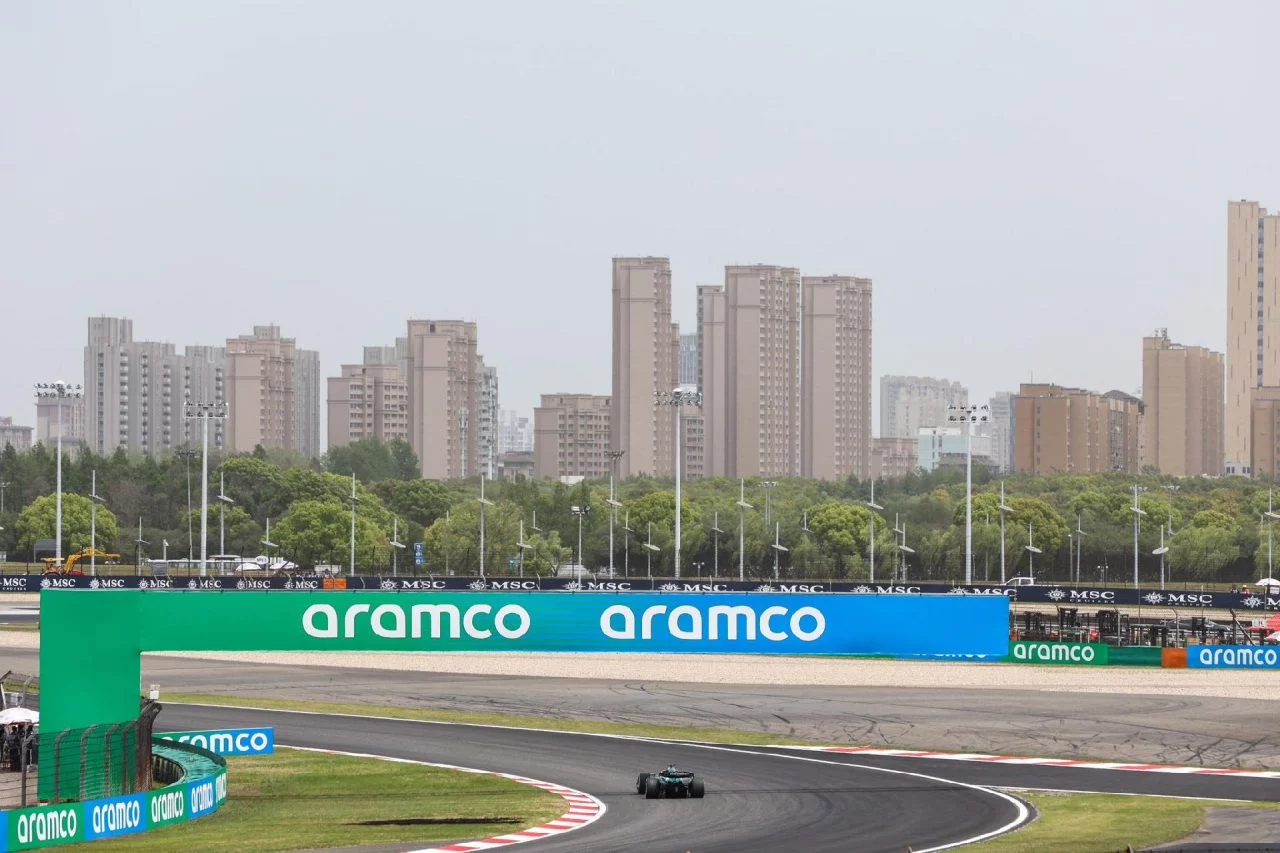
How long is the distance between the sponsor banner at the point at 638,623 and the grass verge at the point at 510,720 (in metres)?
9.87

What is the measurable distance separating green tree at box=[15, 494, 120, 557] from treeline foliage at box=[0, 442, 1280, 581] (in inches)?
7.1

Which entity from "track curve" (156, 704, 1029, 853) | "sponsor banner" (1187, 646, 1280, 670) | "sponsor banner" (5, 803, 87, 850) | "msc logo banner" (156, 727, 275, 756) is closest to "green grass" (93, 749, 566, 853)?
"msc logo banner" (156, 727, 275, 756)

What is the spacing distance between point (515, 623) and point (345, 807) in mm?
4168

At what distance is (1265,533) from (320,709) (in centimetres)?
9503

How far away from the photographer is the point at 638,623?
27.5 metres

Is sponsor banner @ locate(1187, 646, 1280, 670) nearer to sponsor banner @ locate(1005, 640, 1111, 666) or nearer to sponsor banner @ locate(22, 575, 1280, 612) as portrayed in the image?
sponsor banner @ locate(1005, 640, 1111, 666)

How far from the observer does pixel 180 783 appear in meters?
26.4

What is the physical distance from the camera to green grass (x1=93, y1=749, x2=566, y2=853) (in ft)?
79.5

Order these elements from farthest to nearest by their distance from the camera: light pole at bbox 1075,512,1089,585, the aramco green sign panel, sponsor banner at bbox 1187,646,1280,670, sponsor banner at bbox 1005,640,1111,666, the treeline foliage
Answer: light pole at bbox 1075,512,1089,585 → the treeline foliage → sponsor banner at bbox 1005,640,1111,666 → sponsor banner at bbox 1187,646,1280,670 → the aramco green sign panel

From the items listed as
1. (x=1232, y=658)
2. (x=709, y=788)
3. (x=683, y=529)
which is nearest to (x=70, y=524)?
(x=683, y=529)

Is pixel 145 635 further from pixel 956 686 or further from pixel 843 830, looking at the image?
pixel 956 686

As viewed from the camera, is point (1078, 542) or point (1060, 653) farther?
point (1078, 542)

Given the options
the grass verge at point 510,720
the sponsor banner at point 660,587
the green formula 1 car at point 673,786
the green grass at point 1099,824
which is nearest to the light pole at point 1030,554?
the sponsor banner at point 660,587

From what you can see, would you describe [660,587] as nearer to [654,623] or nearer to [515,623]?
[654,623]
